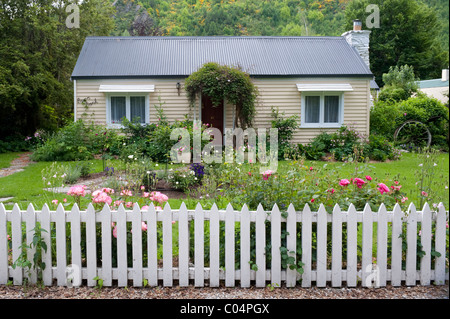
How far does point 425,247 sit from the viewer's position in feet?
12.4

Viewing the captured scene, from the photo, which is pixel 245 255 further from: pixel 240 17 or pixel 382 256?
pixel 240 17

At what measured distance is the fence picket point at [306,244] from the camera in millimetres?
3676

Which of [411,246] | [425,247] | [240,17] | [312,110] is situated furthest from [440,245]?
[240,17]

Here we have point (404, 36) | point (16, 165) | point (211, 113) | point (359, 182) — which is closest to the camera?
point (359, 182)

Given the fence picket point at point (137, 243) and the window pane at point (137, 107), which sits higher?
the window pane at point (137, 107)

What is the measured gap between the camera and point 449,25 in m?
2.70

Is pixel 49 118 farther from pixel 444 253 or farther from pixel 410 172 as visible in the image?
pixel 444 253

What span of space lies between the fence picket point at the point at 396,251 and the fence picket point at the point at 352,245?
34cm

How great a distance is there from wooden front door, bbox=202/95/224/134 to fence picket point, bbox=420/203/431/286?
11362mm

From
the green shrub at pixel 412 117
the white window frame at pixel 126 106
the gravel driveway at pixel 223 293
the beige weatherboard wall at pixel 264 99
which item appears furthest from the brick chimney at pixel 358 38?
the gravel driveway at pixel 223 293

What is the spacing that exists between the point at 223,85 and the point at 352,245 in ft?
32.1

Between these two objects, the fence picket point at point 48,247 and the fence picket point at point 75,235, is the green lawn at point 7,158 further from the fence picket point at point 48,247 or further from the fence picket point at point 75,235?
the fence picket point at point 75,235

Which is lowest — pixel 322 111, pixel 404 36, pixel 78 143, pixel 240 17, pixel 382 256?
pixel 382 256
